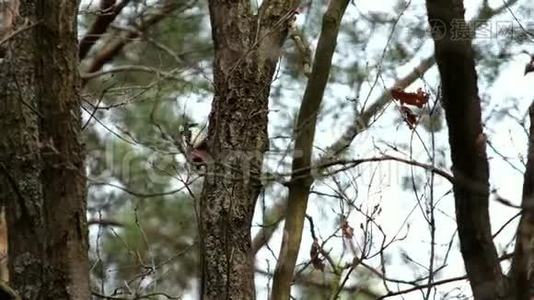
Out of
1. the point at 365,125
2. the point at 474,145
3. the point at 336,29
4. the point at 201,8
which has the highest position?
the point at 201,8

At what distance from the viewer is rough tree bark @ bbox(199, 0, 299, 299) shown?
9.84ft

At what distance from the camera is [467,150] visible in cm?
162

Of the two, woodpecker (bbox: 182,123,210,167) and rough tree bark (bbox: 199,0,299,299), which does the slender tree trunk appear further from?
rough tree bark (bbox: 199,0,299,299)

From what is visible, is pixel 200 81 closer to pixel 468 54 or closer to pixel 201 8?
pixel 201 8

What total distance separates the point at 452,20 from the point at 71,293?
1.23 meters

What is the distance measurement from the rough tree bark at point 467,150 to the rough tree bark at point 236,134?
1275 mm

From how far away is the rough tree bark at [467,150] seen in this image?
158 cm

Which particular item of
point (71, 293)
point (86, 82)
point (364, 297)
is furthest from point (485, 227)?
point (86, 82)

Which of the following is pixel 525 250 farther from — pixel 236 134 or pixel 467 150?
pixel 236 134

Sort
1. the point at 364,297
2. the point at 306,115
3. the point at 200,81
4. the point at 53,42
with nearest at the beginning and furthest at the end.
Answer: the point at 53,42 < the point at 306,115 < the point at 200,81 < the point at 364,297

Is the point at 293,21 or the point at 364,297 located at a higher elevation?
the point at 293,21

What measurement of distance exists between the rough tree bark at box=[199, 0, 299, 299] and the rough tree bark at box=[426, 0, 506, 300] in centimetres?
128

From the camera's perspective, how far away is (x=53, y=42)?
7.50 feet

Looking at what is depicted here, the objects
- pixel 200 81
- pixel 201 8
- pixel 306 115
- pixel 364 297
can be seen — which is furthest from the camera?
pixel 201 8
